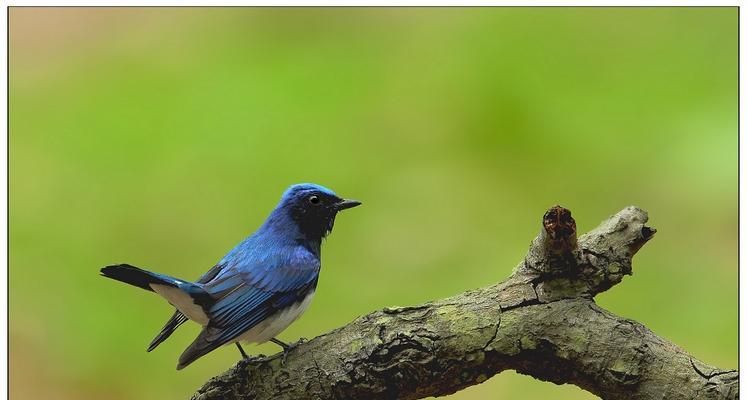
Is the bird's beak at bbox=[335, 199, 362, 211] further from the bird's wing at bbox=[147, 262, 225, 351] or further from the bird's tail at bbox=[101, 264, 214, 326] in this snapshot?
the bird's tail at bbox=[101, 264, 214, 326]

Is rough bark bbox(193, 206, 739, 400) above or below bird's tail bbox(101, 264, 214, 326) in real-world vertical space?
below

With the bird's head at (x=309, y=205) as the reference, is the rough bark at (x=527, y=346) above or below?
below

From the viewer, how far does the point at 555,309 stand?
3.29 meters

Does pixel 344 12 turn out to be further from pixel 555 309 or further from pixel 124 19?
pixel 555 309

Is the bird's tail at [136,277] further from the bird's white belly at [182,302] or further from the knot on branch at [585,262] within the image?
the knot on branch at [585,262]

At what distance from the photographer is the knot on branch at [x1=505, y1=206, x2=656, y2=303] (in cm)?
330

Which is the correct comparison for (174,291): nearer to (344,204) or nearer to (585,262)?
(344,204)

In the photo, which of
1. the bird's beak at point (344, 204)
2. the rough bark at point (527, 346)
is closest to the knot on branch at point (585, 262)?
the rough bark at point (527, 346)

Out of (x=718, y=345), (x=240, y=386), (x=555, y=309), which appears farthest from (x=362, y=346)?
(x=718, y=345)

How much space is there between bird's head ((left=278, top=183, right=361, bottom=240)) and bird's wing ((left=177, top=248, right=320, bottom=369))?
0.13 m

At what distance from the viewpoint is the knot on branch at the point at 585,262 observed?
330 cm

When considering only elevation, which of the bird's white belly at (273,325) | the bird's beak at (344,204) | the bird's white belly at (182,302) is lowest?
the bird's white belly at (273,325)

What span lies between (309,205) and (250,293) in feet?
1.75

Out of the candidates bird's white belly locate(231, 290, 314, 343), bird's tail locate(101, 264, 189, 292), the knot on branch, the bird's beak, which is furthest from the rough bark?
the bird's beak
